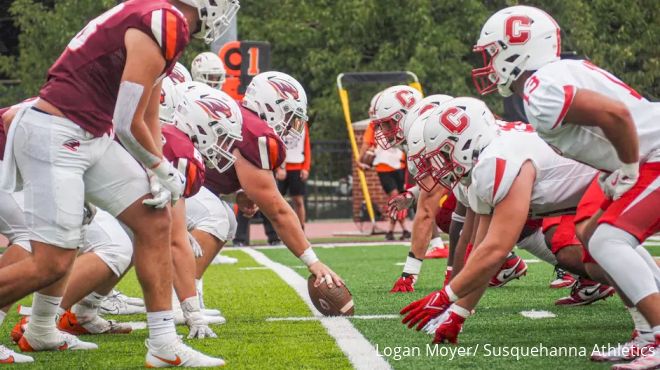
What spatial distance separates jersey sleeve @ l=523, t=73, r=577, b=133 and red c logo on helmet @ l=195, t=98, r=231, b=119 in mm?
2180

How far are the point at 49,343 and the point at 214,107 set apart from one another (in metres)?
1.65

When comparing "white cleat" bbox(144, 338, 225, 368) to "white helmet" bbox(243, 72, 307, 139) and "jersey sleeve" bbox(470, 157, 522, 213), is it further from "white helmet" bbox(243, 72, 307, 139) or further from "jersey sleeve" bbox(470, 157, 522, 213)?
"white helmet" bbox(243, 72, 307, 139)

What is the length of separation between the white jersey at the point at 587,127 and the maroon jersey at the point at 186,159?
1921 mm

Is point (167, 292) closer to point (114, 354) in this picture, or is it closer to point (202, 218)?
point (114, 354)

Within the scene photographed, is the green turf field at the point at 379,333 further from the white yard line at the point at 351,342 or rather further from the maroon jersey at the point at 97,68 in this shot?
the maroon jersey at the point at 97,68

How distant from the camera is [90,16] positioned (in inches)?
899

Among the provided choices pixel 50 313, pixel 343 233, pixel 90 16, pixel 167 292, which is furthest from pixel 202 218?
pixel 90 16

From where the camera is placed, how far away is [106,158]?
4832 millimetres

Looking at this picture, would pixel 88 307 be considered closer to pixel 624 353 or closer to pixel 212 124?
pixel 212 124

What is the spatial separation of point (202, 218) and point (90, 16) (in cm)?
1665

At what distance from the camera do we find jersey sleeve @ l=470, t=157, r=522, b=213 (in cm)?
516

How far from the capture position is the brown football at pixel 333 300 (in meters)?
6.58

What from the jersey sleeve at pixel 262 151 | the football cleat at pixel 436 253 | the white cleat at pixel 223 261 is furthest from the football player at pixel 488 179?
the white cleat at pixel 223 261

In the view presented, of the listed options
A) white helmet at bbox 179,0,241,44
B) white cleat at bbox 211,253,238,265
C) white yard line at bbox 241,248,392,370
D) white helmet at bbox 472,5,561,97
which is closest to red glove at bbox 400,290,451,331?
white yard line at bbox 241,248,392,370
